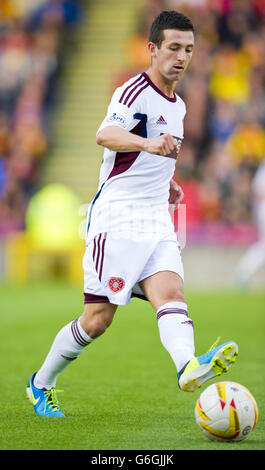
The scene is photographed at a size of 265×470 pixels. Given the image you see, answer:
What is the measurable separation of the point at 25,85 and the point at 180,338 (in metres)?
15.0

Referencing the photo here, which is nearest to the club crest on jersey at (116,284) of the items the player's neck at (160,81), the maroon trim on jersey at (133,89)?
the maroon trim on jersey at (133,89)

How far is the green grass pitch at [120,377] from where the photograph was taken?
4996 millimetres

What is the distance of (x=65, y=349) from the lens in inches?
219

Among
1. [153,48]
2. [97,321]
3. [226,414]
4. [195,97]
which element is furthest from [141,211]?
[195,97]

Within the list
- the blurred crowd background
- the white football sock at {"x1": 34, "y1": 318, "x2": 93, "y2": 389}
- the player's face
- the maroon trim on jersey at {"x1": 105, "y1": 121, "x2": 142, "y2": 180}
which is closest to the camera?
the player's face

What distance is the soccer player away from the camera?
520 cm

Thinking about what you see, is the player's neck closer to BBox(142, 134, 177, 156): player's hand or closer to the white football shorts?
BBox(142, 134, 177, 156): player's hand

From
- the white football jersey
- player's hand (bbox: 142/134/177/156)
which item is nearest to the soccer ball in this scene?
the white football jersey

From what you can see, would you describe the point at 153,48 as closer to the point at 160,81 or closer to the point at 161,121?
the point at 160,81

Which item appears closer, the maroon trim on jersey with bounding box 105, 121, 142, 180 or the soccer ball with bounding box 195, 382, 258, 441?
the soccer ball with bounding box 195, 382, 258, 441

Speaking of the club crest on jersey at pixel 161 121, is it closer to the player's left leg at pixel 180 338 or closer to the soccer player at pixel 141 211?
the soccer player at pixel 141 211

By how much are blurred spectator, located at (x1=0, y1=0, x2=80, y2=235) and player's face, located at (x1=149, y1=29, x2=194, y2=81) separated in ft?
38.5

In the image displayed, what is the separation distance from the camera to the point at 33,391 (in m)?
5.79
